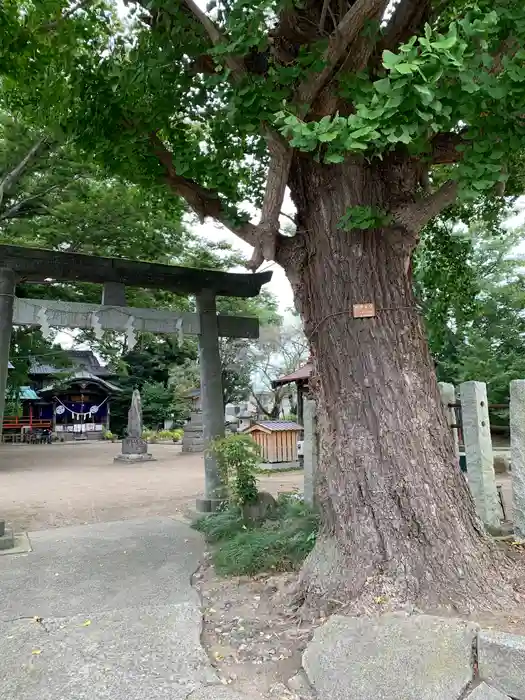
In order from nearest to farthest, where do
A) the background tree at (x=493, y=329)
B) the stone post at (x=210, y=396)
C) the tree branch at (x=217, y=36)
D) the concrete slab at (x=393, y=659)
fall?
the concrete slab at (x=393, y=659)
the tree branch at (x=217, y=36)
the stone post at (x=210, y=396)
the background tree at (x=493, y=329)

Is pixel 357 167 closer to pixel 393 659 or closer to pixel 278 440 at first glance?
pixel 393 659

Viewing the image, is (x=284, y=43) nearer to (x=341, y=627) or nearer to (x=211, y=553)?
(x=341, y=627)

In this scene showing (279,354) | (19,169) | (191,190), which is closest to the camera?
(191,190)

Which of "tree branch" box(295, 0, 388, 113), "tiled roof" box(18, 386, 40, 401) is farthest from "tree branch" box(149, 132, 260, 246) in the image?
"tiled roof" box(18, 386, 40, 401)

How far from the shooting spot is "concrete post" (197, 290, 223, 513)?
22.9ft

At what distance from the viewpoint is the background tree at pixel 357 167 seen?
2924 millimetres

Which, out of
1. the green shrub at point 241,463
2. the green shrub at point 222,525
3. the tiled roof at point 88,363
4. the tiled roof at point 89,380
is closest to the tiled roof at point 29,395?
the tiled roof at point 89,380

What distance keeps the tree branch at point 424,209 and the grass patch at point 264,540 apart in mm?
2773

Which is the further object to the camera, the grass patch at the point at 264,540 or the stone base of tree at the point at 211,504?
the stone base of tree at the point at 211,504

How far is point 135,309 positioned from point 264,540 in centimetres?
365

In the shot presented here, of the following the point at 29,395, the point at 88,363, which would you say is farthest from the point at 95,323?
the point at 88,363

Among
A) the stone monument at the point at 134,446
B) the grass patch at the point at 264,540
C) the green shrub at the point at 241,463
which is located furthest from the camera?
the stone monument at the point at 134,446

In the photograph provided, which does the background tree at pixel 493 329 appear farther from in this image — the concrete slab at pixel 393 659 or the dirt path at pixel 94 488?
the concrete slab at pixel 393 659

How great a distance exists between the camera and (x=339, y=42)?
334 centimetres
